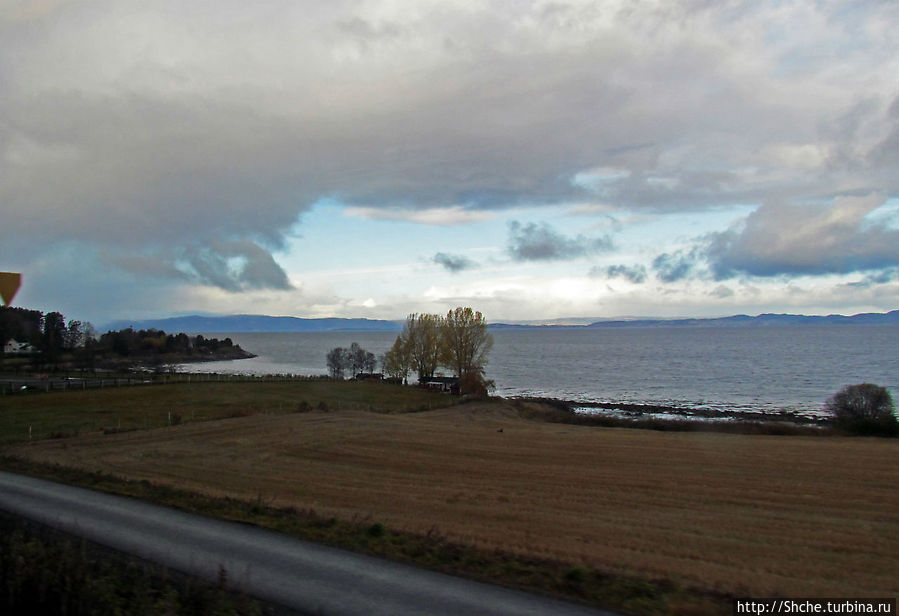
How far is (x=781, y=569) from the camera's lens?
1061 cm

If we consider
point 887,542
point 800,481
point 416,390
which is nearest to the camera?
point 887,542

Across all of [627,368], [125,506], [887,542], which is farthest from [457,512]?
[627,368]

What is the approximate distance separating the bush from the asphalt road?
42.1m

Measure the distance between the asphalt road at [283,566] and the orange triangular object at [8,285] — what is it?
4.84 metres

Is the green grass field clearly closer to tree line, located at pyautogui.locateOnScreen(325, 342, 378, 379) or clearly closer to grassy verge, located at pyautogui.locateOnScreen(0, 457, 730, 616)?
grassy verge, located at pyautogui.locateOnScreen(0, 457, 730, 616)

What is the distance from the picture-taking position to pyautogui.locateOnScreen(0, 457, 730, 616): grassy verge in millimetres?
8734

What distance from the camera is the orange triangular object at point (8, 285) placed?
9716mm

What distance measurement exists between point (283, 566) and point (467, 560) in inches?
121

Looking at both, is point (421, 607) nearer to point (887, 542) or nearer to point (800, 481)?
point (887, 542)

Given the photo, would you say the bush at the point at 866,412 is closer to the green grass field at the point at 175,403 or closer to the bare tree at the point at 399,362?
the green grass field at the point at 175,403

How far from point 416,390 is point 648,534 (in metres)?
66.2

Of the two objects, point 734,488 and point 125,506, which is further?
point 734,488

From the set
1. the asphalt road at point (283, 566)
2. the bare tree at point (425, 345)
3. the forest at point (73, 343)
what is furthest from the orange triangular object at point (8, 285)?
the forest at point (73, 343)

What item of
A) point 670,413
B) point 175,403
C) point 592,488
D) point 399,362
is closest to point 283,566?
point 592,488
